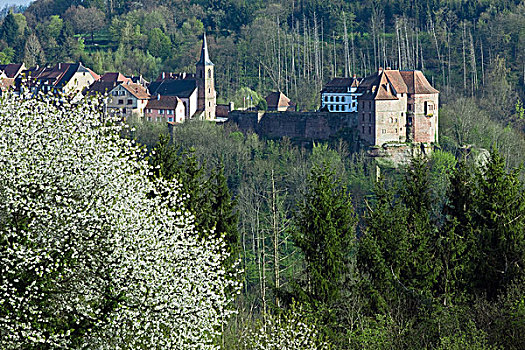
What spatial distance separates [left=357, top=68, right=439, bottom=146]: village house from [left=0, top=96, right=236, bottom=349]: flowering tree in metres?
35.4

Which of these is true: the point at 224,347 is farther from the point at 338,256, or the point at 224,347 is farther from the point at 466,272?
the point at 466,272

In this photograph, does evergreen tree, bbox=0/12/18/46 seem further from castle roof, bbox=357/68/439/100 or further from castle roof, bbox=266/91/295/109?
castle roof, bbox=357/68/439/100

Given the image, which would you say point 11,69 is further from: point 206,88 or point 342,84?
point 342,84

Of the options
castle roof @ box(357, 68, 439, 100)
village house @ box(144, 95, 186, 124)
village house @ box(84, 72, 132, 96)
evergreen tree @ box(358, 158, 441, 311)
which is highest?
village house @ box(84, 72, 132, 96)

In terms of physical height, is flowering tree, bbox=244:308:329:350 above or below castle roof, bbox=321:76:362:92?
below

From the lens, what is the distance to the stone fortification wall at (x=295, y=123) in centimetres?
5391

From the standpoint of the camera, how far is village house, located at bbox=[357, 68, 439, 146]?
165 ft

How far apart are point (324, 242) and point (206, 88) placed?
42586mm

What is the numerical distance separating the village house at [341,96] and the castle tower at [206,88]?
30.2 feet

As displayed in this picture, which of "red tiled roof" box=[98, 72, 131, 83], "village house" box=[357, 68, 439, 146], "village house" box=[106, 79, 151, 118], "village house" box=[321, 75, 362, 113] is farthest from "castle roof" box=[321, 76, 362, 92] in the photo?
"red tiled roof" box=[98, 72, 131, 83]

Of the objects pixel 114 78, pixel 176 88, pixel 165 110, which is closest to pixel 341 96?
pixel 165 110

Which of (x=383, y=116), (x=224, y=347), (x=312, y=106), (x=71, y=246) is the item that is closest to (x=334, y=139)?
(x=383, y=116)

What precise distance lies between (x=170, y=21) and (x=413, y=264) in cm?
7183

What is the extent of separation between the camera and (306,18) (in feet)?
264
